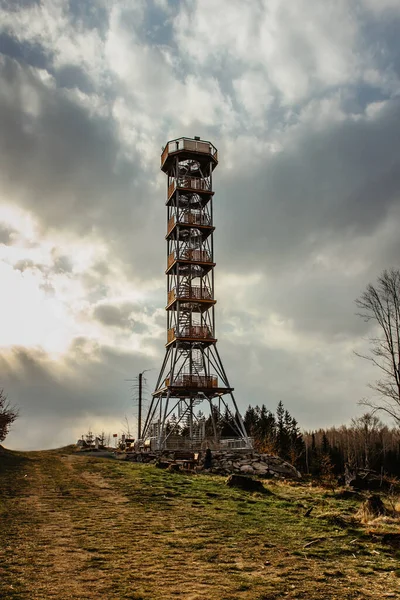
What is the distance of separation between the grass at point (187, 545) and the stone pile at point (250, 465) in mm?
11512

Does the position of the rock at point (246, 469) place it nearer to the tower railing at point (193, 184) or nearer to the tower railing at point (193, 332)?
the tower railing at point (193, 332)

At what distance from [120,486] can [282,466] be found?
1572 cm

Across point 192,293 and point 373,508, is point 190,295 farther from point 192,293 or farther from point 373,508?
point 373,508

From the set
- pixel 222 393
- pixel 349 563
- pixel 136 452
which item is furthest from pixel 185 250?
pixel 349 563

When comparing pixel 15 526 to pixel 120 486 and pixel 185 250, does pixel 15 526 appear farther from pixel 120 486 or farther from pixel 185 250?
pixel 185 250

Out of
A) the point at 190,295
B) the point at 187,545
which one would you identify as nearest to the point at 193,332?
A: the point at 190,295

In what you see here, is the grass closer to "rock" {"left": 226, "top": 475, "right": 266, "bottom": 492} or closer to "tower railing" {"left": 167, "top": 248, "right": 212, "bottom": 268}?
"rock" {"left": 226, "top": 475, "right": 266, "bottom": 492}

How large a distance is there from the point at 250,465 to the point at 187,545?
21901 millimetres

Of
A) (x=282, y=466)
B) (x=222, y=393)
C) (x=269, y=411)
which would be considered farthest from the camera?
(x=269, y=411)

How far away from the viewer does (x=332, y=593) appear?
29.6ft

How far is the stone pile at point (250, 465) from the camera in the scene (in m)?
32.1

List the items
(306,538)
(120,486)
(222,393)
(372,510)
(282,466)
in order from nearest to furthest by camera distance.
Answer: (306,538) → (372,510) → (120,486) → (282,466) → (222,393)

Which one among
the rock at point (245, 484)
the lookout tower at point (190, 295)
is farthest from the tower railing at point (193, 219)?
the rock at point (245, 484)

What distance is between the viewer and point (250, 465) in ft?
109
